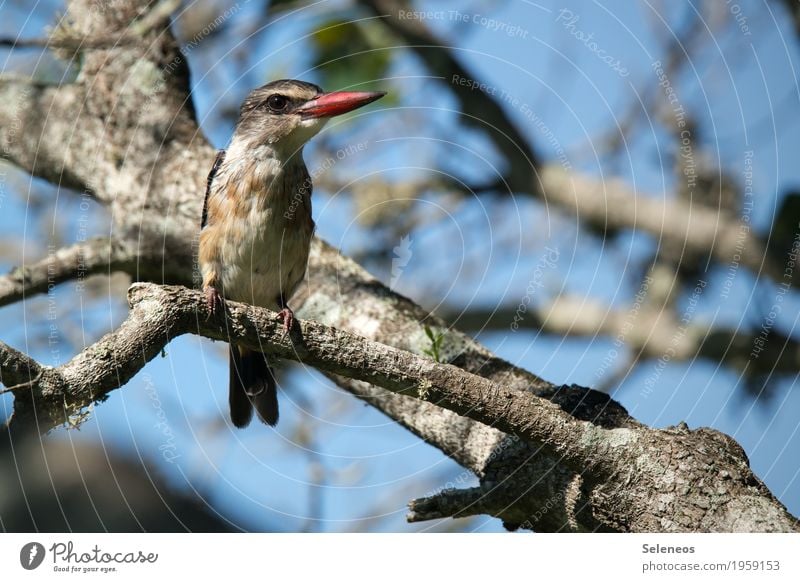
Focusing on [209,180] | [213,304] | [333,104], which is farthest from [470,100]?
[213,304]

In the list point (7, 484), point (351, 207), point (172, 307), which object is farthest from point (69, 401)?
point (351, 207)

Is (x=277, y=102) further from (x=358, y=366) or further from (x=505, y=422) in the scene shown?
(x=505, y=422)

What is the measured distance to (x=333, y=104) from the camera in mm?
4980

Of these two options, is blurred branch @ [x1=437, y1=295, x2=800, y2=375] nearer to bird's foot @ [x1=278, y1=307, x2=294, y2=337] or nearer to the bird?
the bird

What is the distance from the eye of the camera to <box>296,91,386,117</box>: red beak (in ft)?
16.0

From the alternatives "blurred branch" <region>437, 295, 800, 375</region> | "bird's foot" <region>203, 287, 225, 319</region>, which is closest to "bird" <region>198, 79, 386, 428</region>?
"bird's foot" <region>203, 287, 225, 319</region>

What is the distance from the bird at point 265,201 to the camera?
5.15m

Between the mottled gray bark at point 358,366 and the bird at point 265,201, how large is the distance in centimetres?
24

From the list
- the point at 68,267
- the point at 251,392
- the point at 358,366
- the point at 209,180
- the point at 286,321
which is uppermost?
the point at 209,180

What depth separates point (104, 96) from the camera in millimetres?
5789
